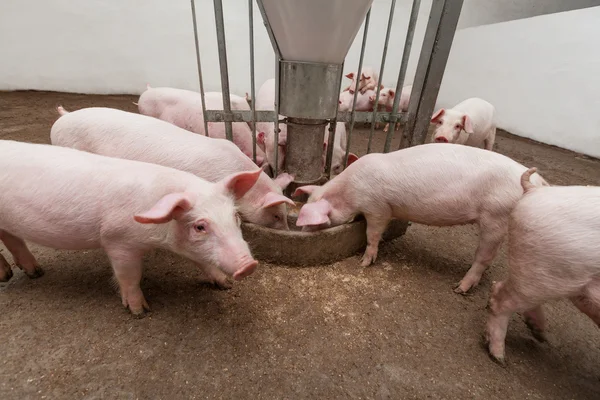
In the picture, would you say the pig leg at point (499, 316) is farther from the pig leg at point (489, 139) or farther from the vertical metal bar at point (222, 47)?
the pig leg at point (489, 139)

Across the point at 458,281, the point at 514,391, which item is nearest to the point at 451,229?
the point at 458,281

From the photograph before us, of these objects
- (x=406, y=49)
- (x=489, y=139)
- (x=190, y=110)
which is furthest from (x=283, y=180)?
(x=489, y=139)

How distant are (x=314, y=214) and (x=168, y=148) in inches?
56.1

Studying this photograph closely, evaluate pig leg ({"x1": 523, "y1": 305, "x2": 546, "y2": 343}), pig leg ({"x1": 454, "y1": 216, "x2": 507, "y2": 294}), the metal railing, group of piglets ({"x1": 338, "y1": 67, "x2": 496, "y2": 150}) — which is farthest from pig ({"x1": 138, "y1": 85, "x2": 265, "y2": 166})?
pig leg ({"x1": 523, "y1": 305, "x2": 546, "y2": 343})

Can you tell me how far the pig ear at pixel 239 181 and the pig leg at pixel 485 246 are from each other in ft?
6.02

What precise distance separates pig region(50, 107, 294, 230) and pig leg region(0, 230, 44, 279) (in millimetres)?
957

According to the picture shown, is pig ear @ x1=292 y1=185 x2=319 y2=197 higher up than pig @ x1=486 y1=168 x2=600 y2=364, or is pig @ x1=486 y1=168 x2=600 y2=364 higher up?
pig @ x1=486 y1=168 x2=600 y2=364

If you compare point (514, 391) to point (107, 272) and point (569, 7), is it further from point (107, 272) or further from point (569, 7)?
point (569, 7)

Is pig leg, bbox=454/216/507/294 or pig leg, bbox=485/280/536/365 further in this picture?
pig leg, bbox=454/216/507/294

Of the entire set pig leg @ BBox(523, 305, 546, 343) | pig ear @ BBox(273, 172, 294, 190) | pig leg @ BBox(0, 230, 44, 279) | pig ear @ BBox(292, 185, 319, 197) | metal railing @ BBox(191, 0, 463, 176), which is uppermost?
metal railing @ BBox(191, 0, 463, 176)

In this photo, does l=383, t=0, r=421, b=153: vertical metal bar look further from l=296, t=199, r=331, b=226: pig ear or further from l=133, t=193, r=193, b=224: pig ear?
l=133, t=193, r=193, b=224: pig ear

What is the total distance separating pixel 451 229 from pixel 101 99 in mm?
8415

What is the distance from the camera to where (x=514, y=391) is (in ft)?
6.31

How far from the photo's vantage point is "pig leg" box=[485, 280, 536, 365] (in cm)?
195
